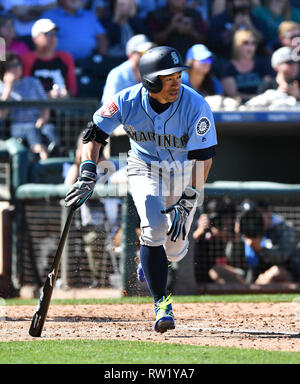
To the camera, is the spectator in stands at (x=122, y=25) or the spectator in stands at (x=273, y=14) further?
the spectator in stands at (x=273, y=14)

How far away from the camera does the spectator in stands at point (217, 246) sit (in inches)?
320

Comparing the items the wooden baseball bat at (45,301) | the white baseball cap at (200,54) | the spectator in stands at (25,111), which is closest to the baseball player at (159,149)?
the wooden baseball bat at (45,301)

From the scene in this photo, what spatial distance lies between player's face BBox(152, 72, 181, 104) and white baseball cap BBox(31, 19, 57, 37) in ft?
16.2

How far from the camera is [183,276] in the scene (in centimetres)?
799

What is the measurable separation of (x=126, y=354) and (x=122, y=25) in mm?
7471

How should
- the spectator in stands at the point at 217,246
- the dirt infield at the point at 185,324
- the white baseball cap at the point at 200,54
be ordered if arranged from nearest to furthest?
the dirt infield at the point at 185,324
the spectator in stands at the point at 217,246
the white baseball cap at the point at 200,54

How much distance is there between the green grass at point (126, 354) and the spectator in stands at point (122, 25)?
22.5ft

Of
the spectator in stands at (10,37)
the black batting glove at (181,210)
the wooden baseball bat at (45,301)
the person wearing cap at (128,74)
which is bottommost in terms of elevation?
the wooden baseball bat at (45,301)

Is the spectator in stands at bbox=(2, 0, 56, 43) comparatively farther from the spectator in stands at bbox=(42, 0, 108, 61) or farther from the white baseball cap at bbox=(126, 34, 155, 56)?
the white baseball cap at bbox=(126, 34, 155, 56)

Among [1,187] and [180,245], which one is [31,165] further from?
[180,245]

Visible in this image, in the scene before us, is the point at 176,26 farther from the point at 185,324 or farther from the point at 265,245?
the point at 185,324

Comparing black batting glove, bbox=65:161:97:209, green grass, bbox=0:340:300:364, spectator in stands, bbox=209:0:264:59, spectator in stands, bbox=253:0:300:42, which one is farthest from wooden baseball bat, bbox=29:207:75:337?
spectator in stands, bbox=253:0:300:42

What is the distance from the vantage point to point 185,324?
574cm

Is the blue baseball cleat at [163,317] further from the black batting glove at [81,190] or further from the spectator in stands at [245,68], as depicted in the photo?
the spectator in stands at [245,68]
